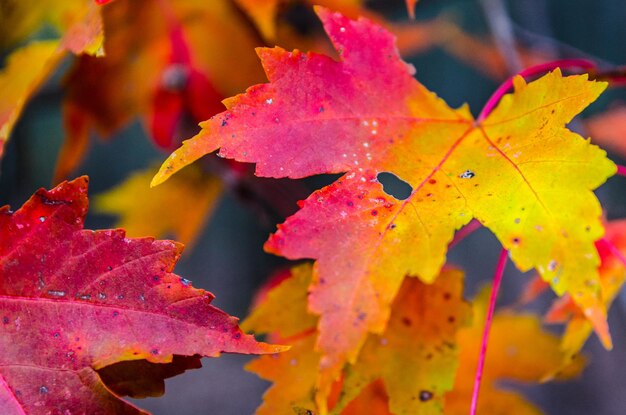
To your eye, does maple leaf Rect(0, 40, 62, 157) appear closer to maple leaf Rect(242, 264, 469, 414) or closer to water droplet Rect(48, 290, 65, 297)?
water droplet Rect(48, 290, 65, 297)

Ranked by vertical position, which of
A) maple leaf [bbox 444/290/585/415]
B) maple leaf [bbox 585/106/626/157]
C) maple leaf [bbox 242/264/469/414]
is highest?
maple leaf [bbox 242/264/469/414]

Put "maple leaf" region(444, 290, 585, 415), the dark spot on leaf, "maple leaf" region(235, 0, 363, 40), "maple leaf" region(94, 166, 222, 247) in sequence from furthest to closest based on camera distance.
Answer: "maple leaf" region(94, 166, 222, 247) → "maple leaf" region(444, 290, 585, 415) → "maple leaf" region(235, 0, 363, 40) → the dark spot on leaf

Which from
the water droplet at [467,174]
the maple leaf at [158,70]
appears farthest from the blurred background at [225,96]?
the water droplet at [467,174]

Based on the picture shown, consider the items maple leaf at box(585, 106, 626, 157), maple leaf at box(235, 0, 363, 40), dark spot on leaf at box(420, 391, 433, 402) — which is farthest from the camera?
maple leaf at box(585, 106, 626, 157)

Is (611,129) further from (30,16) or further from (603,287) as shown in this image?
(30,16)

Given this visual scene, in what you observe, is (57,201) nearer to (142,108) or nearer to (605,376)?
(142,108)

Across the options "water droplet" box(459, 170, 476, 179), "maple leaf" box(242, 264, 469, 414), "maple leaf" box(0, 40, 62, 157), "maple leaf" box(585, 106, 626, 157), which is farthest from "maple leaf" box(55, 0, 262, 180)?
"maple leaf" box(585, 106, 626, 157)

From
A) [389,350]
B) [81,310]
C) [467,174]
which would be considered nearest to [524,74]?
[467,174]
